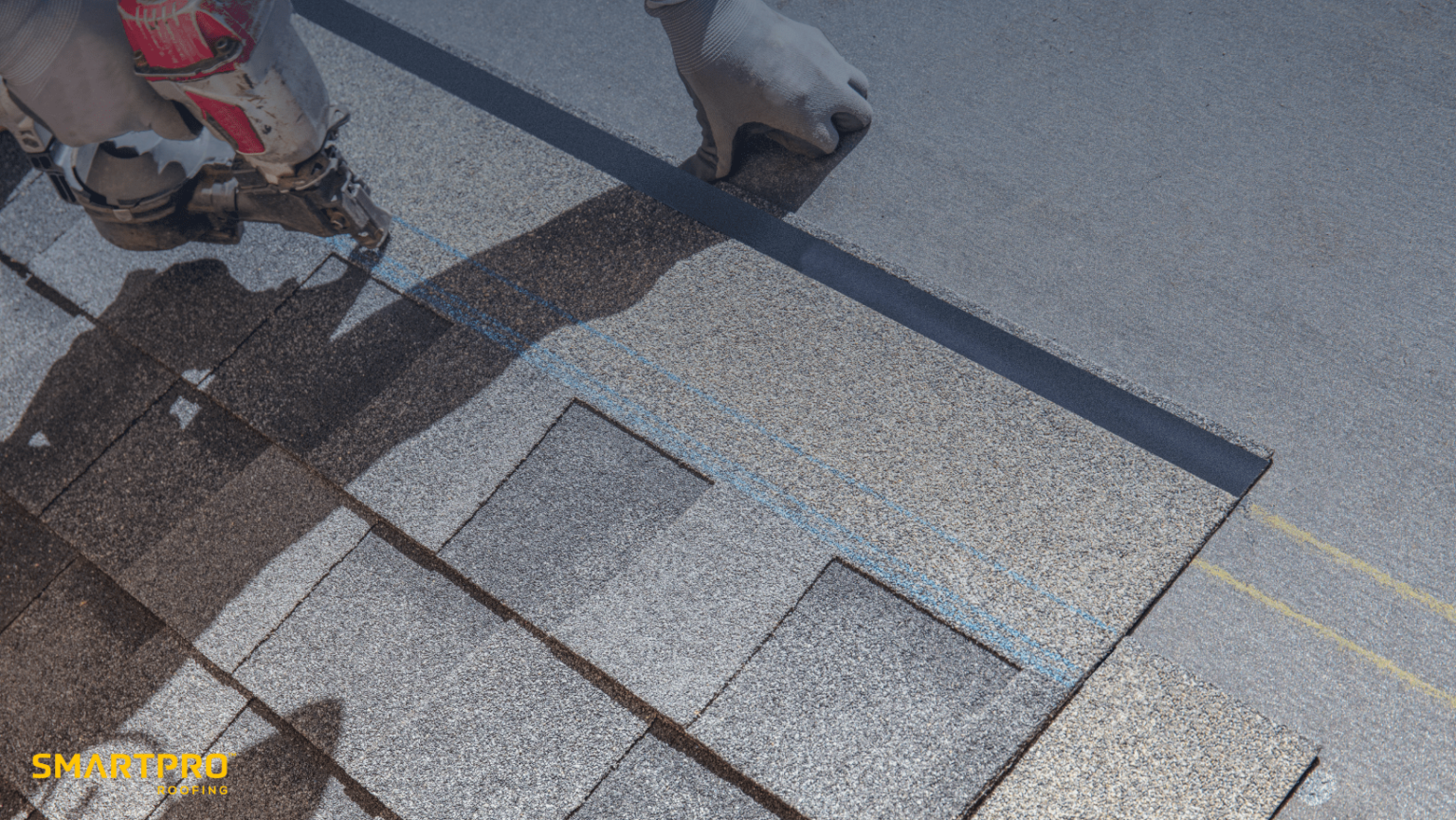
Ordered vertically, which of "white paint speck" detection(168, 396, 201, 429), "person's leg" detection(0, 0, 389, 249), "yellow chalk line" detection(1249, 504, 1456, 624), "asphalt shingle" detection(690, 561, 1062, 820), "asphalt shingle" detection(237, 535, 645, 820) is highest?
"person's leg" detection(0, 0, 389, 249)

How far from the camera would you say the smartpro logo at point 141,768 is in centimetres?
310

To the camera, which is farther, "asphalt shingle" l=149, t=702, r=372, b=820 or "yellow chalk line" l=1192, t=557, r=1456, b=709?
"asphalt shingle" l=149, t=702, r=372, b=820

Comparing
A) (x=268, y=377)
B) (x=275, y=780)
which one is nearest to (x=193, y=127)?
(x=268, y=377)

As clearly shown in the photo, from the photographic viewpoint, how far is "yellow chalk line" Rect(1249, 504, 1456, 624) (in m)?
2.89

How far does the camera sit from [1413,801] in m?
2.68

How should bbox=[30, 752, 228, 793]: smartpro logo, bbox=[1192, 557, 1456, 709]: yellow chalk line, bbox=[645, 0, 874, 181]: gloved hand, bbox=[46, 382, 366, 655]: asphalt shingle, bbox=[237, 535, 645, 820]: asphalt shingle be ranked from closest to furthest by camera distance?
bbox=[1192, 557, 1456, 709]: yellow chalk line, bbox=[237, 535, 645, 820]: asphalt shingle, bbox=[30, 752, 228, 793]: smartpro logo, bbox=[46, 382, 366, 655]: asphalt shingle, bbox=[645, 0, 874, 181]: gloved hand

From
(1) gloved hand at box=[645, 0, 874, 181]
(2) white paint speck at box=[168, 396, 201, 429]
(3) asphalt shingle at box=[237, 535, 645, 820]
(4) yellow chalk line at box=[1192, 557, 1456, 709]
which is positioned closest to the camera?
Result: (4) yellow chalk line at box=[1192, 557, 1456, 709]

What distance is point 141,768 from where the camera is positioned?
3145 millimetres

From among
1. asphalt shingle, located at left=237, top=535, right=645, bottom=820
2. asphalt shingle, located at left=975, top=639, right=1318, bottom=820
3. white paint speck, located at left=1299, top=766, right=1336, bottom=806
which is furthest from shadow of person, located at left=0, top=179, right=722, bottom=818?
white paint speck, located at left=1299, top=766, right=1336, bottom=806

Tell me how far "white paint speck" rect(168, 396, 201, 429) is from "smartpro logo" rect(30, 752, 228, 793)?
1.15 m

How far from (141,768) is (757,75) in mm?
3061

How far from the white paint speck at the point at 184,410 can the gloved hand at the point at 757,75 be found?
2140 millimetres

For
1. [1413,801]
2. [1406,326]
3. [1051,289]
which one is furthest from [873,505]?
[1406,326]

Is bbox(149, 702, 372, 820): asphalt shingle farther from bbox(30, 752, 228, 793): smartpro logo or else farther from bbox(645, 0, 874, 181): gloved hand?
bbox(645, 0, 874, 181): gloved hand
